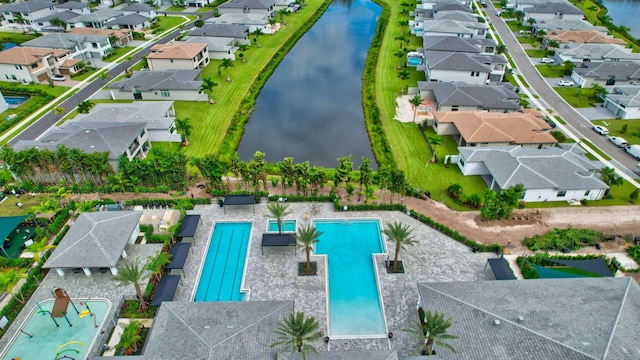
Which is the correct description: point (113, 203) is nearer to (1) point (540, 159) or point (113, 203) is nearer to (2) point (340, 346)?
(2) point (340, 346)

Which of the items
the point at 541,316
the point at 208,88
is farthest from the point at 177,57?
the point at 541,316

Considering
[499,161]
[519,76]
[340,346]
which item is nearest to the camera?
[340,346]

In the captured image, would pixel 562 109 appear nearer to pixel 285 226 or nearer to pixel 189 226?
pixel 285 226

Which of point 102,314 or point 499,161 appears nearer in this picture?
point 102,314

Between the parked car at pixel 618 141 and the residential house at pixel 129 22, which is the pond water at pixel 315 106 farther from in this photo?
the residential house at pixel 129 22

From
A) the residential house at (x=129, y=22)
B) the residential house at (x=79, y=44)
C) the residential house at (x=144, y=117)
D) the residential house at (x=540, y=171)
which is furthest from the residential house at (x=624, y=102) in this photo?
the residential house at (x=129, y=22)

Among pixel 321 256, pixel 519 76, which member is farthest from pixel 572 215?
pixel 519 76
